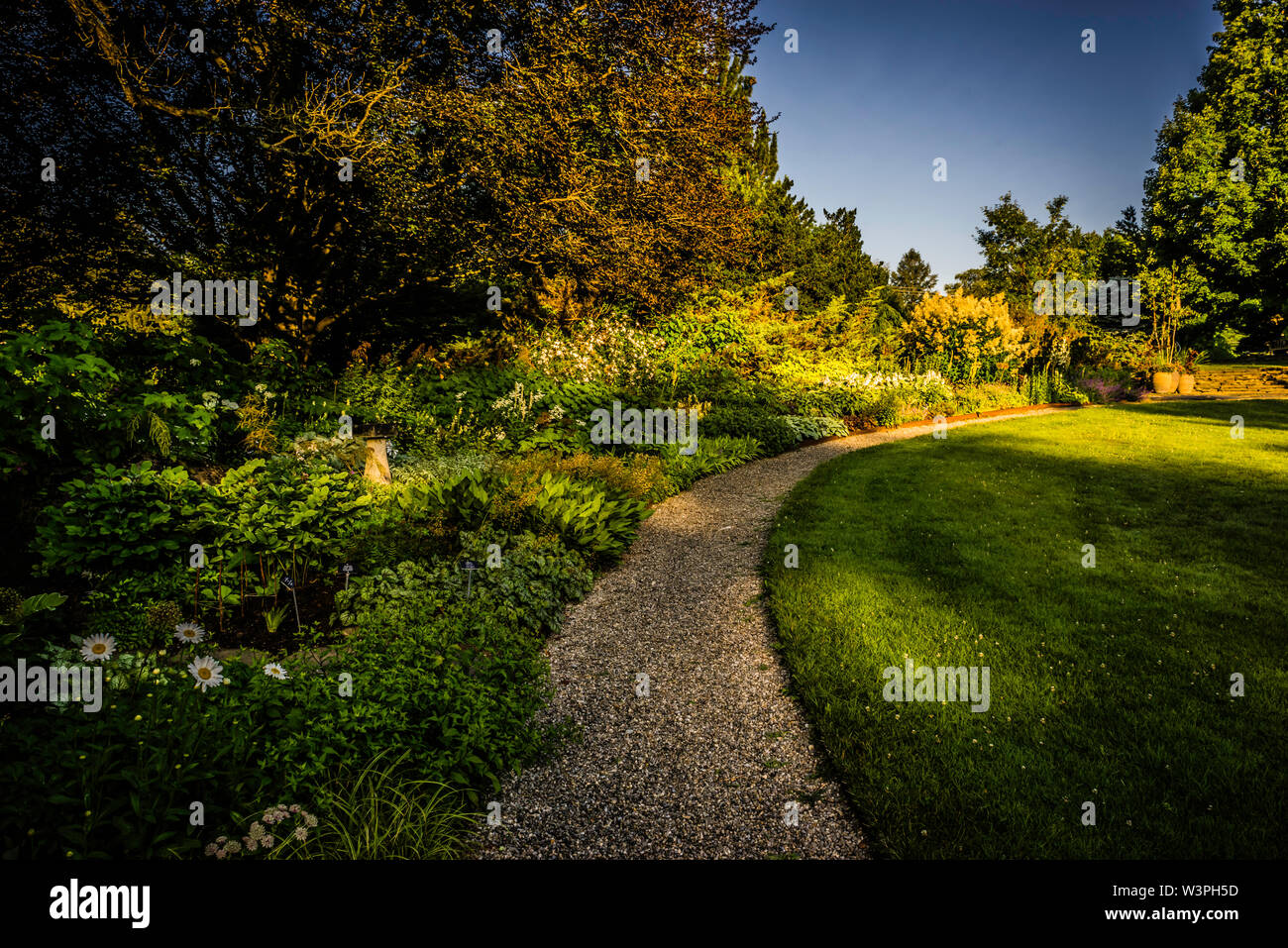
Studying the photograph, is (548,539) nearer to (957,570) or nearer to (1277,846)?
(957,570)

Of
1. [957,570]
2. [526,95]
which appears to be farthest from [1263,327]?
[526,95]

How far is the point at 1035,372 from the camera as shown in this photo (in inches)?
750

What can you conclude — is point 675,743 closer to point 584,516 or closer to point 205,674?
point 205,674

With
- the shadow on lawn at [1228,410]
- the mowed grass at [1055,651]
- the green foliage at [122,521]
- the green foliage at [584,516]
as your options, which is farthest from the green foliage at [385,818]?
the shadow on lawn at [1228,410]

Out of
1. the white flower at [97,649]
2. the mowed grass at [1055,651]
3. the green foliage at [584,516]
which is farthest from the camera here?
the green foliage at [584,516]

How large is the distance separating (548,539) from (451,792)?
2971 millimetres

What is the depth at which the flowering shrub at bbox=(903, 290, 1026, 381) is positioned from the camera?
17125 millimetres

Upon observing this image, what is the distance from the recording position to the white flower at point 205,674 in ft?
9.31

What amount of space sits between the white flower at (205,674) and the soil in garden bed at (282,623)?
0.74 metres

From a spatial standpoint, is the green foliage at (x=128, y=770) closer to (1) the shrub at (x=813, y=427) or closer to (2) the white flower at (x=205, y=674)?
(2) the white flower at (x=205, y=674)

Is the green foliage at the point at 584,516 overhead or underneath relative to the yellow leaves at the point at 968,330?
underneath

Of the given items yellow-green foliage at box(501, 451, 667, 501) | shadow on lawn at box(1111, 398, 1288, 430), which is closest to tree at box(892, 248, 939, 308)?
shadow on lawn at box(1111, 398, 1288, 430)

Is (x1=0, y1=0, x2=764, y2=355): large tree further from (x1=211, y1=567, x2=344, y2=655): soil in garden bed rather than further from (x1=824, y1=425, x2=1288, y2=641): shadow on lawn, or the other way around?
(x1=824, y1=425, x2=1288, y2=641): shadow on lawn

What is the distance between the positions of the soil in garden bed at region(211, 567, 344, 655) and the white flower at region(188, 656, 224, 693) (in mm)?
739
